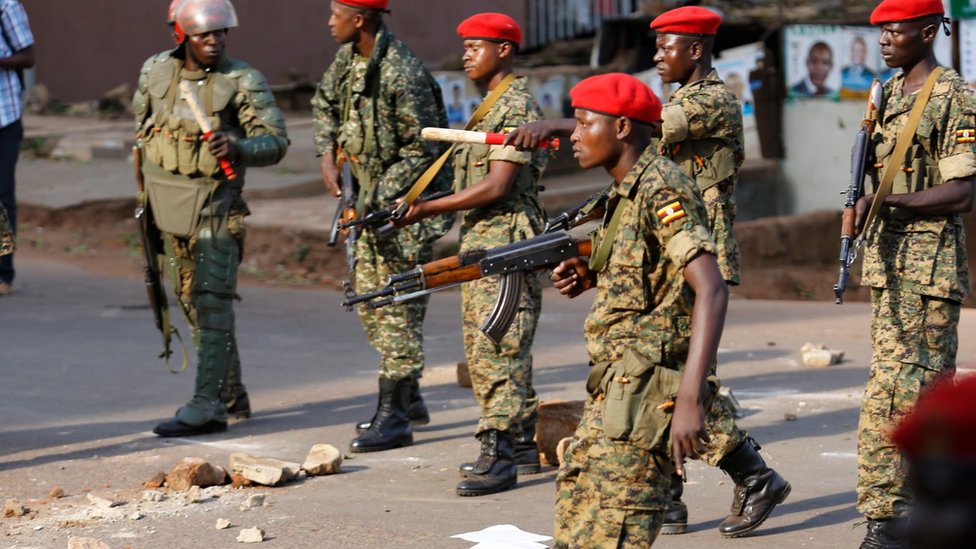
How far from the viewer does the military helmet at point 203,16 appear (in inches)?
255

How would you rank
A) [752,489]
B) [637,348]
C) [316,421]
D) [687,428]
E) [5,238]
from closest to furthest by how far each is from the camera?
[687,428], [637,348], [752,489], [5,238], [316,421]

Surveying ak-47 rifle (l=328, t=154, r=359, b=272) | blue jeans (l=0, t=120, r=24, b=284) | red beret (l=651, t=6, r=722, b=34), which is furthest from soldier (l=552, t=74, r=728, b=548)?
blue jeans (l=0, t=120, r=24, b=284)

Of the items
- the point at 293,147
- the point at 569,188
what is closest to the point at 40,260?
the point at 293,147

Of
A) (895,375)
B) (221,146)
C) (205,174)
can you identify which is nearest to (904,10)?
(895,375)

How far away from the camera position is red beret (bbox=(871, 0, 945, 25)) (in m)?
4.66

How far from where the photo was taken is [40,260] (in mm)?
11844

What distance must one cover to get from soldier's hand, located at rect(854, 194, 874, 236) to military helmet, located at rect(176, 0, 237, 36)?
3.19 meters

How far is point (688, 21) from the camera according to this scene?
5.19m

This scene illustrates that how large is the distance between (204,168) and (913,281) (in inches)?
134

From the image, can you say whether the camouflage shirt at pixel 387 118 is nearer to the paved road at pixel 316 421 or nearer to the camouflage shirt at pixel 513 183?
the camouflage shirt at pixel 513 183

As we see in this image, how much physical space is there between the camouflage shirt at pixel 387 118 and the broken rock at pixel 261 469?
1340 mm

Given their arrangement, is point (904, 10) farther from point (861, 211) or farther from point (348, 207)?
point (348, 207)

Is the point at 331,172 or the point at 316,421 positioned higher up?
the point at 331,172

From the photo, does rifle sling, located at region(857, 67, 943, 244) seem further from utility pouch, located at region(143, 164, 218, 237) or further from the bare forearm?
utility pouch, located at region(143, 164, 218, 237)
